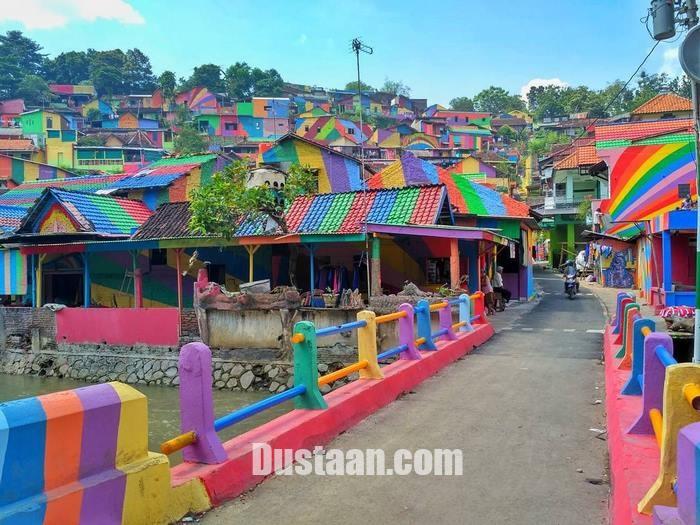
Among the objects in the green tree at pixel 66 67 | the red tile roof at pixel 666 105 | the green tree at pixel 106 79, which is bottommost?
the red tile roof at pixel 666 105

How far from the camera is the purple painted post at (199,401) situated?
439 cm

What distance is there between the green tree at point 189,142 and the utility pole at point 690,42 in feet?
185

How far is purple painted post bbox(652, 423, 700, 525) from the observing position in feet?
7.99

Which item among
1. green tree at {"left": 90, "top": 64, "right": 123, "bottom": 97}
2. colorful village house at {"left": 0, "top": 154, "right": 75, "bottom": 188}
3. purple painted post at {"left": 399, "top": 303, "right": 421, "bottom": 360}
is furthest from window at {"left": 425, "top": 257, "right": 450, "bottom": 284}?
green tree at {"left": 90, "top": 64, "right": 123, "bottom": 97}

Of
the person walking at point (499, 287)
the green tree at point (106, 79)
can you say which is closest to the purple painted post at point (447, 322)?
the person walking at point (499, 287)

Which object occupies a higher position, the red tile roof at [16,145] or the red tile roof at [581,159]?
the red tile roof at [16,145]

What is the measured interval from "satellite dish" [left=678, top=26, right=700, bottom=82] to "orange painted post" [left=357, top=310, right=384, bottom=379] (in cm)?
429

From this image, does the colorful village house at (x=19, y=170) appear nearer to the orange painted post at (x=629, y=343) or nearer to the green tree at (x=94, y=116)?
the green tree at (x=94, y=116)

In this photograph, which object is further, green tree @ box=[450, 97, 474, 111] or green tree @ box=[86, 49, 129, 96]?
green tree @ box=[450, 97, 474, 111]

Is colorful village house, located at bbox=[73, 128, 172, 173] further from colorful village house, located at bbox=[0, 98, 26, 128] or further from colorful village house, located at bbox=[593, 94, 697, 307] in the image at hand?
colorful village house, located at bbox=[593, 94, 697, 307]

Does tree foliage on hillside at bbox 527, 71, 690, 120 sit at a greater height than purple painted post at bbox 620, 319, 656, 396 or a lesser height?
greater

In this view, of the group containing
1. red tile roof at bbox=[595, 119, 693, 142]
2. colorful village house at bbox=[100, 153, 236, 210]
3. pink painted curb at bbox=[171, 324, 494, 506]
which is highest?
red tile roof at bbox=[595, 119, 693, 142]

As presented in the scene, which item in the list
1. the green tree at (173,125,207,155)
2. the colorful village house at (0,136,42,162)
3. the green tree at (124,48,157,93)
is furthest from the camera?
the green tree at (124,48,157,93)

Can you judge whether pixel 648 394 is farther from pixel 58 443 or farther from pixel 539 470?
pixel 58 443
